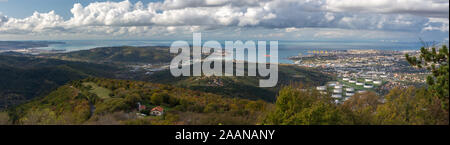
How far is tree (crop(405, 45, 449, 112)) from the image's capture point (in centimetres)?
1006

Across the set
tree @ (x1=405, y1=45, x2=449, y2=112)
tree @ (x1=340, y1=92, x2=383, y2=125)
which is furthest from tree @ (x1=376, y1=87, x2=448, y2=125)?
tree @ (x1=405, y1=45, x2=449, y2=112)

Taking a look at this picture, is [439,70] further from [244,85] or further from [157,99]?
[244,85]

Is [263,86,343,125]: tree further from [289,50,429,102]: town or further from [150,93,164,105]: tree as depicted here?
[150,93,164,105]: tree

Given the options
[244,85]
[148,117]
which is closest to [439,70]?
[148,117]

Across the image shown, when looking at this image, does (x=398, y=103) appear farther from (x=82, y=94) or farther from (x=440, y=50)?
(x=82, y=94)

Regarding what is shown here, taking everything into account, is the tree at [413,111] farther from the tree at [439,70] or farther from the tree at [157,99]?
the tree at [157,99]

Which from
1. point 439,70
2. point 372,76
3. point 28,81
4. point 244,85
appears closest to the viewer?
point 439,70

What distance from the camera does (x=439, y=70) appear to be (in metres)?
10.4

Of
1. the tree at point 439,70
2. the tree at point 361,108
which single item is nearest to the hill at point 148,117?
the tree at point 361,108

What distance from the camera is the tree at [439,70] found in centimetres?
1006

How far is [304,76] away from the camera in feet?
348

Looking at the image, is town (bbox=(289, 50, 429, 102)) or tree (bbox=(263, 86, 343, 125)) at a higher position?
tree (bbox=(263, 86, 343, 125))

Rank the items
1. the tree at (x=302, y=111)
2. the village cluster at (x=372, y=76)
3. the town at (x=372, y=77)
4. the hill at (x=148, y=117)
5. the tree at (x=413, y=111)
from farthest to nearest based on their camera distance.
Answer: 1. the village cluster at (x=372, y=76)
2. the town at (x=372, y=77)
3. the hill at (x=148, y=117)
4. the tree at (x=413, y=111)
5. the tree at (x=302, y=111)
